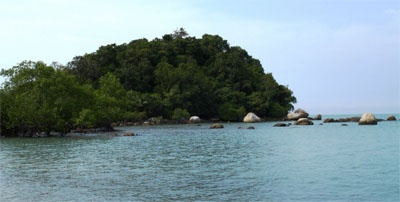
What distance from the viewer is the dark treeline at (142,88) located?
46.1m

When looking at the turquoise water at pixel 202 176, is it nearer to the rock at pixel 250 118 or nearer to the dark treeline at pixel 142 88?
the dark treeline at pixel 142 88

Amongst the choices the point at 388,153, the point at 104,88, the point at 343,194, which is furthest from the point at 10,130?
the point at 343,194

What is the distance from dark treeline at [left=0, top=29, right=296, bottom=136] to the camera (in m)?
46.1

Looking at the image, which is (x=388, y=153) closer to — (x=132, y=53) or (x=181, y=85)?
(x=181, y=85)

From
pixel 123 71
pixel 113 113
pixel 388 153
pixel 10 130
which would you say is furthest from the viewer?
pixel 123 71

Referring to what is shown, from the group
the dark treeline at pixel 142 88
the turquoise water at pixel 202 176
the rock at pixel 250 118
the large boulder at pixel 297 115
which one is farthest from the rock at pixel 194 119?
the turquoise water at pixel 202 176

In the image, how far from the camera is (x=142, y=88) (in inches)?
3696

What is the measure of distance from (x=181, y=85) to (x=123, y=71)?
1265 cm

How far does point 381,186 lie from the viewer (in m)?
15.4

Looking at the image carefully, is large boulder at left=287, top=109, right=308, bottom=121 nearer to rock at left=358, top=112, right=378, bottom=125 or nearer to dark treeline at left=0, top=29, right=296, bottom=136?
A: dark treeline at left=0, top=29, right=296, bottom=136

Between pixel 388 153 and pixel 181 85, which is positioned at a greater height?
pixel 181 85

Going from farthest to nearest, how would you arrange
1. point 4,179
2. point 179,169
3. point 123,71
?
point 123,71
point 179,169
point 4,179

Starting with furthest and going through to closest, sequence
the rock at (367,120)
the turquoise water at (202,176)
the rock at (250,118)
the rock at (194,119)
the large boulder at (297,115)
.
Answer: the large boulder at (297,115) < the rock at (250,118) < the rock at (194,119) < the rock at (367,120) < the turquoise water at (202,176)

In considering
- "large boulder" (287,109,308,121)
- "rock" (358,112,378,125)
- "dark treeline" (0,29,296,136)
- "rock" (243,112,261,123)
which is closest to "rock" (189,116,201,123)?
"dark treeline" (0,29,296,136)
